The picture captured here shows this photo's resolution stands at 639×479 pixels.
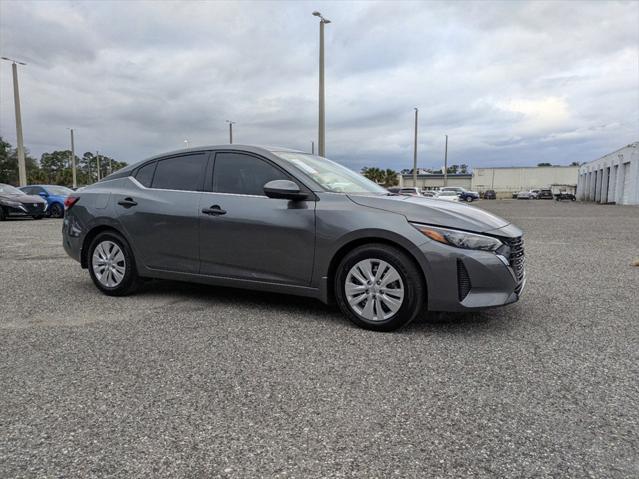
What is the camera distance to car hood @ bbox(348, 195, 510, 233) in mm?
3871

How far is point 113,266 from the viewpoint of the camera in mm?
5230

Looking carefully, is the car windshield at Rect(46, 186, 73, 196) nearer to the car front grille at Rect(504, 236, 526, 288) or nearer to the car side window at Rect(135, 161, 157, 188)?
the car side window at Rect(135, 161, 157, 188)

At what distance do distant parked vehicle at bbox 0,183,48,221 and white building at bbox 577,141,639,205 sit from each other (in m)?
39.7

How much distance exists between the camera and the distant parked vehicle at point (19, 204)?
1780 centimetres

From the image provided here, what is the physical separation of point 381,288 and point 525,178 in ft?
306

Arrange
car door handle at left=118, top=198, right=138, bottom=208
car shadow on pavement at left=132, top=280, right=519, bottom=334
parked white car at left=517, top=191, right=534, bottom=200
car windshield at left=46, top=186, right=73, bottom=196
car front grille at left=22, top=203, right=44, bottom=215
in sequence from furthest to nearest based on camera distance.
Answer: parked white car at left=517, top=191, right=534, bottom=200
car windshield at left=46, top=186, right=73, bottom=196
car front grille at left=22, top=203, right=44, bottom=215
car door handle at left=118, top=198, right=138, bottom=208
car shadow on pavement at left=132, top=280, right=519, bottom=334

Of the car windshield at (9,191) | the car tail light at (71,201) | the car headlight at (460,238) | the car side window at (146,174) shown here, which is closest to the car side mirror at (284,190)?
the car headlight at (460,238)

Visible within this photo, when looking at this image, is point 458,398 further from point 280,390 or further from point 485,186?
point 485,186

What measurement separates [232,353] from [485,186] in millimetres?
91776

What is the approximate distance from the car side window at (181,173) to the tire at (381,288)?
5.90 feet

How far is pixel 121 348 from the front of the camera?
3.61 meters

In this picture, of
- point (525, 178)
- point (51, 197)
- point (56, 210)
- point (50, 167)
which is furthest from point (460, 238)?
point (50, 167)

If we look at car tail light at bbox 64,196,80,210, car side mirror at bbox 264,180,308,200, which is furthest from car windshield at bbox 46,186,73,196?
car side mirror at bbox 264,180,308,200

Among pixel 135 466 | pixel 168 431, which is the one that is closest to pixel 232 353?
pixel 168 431
